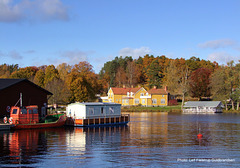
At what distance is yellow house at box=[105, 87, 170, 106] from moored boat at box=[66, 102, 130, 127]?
6472 centimetres

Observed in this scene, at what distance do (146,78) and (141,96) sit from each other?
3514cm

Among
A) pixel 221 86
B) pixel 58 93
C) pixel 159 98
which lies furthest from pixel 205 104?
pixel 58 93

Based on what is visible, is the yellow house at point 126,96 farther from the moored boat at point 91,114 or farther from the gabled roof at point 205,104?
the moored boat at point 91,114

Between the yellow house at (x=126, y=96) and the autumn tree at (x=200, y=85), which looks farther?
the yellow house at (x=126, y=96)

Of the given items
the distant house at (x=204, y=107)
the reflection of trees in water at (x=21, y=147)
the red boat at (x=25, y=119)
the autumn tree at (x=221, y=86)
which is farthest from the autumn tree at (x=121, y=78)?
the reflection of trees in water at (x=21, y=147)

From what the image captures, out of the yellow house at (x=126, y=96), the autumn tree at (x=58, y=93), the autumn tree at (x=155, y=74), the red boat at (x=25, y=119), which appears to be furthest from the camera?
the autumn tree at (x=155, y=74)

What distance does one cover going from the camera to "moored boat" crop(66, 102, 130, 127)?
52344 millimetres

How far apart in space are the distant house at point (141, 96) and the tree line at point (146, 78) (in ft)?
18.8

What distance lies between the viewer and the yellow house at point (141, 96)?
12038 centimetres

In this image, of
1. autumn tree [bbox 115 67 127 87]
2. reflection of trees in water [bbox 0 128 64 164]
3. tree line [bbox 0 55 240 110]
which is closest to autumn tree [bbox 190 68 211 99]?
tree line [bbox 0 55 240 110]

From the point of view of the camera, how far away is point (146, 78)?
513 ft

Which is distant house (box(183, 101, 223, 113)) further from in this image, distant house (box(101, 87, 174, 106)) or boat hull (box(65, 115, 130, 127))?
boat hull (box(65, 115, 130, 127))

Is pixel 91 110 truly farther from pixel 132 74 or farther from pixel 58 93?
pixel 132 74

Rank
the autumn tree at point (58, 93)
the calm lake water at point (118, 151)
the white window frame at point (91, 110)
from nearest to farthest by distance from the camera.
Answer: the calm lake water at point (118, 151)
the white window frame at point (91, 110)
the autumn tree at point (58, 93)
